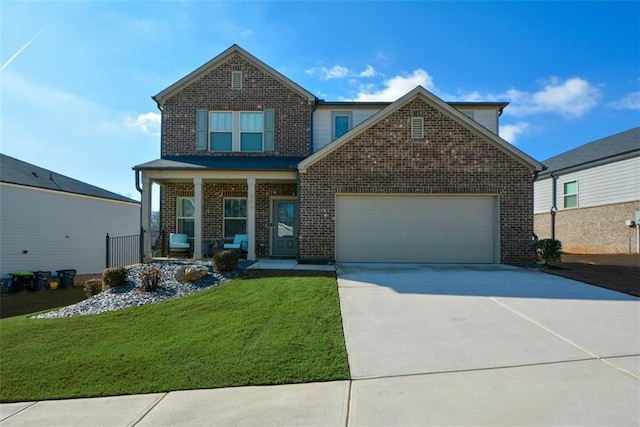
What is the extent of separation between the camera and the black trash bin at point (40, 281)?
49.2 feet

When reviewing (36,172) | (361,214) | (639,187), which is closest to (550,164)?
(639,187)

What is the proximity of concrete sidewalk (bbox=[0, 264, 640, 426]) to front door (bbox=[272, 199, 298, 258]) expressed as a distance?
7.40 metres

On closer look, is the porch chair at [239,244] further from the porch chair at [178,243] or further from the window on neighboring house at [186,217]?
the window on neighboring house at [186,217]

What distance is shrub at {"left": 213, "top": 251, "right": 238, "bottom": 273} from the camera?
9.87 meters

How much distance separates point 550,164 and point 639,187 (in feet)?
24.0

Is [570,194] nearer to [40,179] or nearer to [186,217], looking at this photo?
[186,217]

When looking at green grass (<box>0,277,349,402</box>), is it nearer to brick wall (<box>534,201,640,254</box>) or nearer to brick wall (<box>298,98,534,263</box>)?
brick wall (<box>298,98,534,263</box>)

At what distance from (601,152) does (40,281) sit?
89.2 feet

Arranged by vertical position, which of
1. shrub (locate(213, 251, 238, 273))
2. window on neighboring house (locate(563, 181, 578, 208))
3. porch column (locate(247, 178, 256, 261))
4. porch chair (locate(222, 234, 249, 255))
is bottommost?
Answer: shrub (locate(213, 251, 238, 273))

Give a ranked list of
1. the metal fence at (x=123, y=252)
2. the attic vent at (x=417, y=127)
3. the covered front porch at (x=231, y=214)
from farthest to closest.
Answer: the metal fence at (x=123, y=252) < the covered front porch at (x=231, y=214) < the attic vent at (x=417, y=127)

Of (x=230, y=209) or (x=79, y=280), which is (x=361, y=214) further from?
(x=79, y=280)

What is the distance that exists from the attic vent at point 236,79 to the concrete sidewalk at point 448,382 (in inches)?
422

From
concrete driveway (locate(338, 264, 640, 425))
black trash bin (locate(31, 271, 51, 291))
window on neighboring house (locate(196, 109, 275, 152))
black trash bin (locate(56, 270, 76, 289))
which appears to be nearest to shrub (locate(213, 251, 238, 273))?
concrete driveway (locate(338, 264, 640, 425))

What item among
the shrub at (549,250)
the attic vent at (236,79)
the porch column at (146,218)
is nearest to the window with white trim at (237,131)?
the attic vent at (236,79)
